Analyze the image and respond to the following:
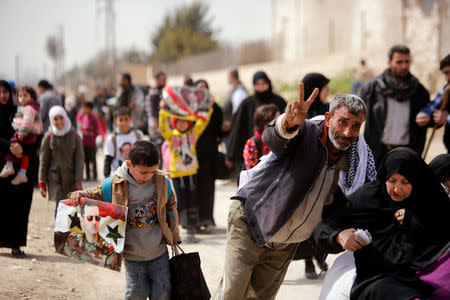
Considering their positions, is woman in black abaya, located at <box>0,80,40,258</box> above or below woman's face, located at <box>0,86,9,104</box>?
below

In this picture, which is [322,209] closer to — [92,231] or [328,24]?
[92,231]

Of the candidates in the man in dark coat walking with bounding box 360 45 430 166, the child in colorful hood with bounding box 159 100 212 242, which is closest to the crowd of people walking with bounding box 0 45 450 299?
the man in dark coat walking with bounding box 360 45 430 166

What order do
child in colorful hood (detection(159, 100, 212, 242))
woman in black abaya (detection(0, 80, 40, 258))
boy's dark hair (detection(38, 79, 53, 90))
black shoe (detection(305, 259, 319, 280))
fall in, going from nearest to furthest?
black shoe (detection(305, 259, 319, 280)) < woman in black abaya (detection(0, 80, 40, 258)) < child in colorful hood (detection(159, 100, 212, 242)) < boy's dark hair (detection(38, 79, 53, 90))

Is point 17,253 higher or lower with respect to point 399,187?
lower

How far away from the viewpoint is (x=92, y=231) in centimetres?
404

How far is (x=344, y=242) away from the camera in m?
3.42

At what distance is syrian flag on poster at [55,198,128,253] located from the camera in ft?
13.1

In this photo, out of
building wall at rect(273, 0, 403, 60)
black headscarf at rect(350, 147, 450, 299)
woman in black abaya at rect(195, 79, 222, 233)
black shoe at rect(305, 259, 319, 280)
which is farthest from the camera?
building wall at rect(273, 0, 403, 60)

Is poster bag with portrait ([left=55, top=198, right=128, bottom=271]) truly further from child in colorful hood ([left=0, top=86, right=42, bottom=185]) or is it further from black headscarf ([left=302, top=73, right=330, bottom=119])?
child in colorful hood ([left=0, top=86, right=42, bottom=185])

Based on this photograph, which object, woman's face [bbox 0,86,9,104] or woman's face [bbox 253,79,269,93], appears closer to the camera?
woman's face [bbox 0,86,9,104]

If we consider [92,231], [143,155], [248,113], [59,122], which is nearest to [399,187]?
[143,155]

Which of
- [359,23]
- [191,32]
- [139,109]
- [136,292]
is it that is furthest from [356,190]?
[191,32]

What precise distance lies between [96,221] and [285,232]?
133 cm

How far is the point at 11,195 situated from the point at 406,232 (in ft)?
15.3
